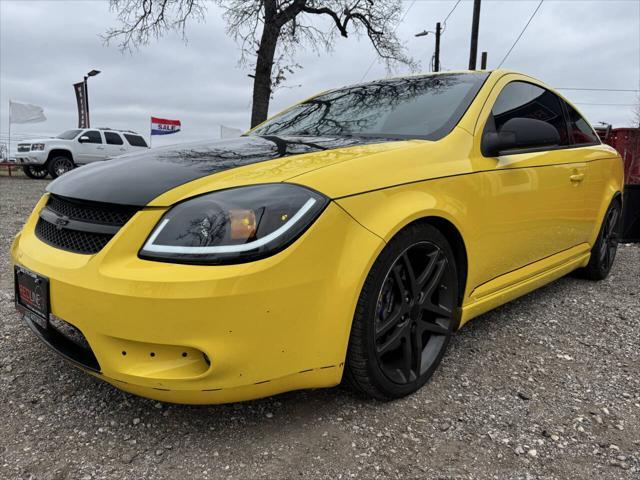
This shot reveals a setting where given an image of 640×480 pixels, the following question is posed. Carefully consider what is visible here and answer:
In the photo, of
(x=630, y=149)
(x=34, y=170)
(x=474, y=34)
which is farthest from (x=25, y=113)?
(x=630, y=149)

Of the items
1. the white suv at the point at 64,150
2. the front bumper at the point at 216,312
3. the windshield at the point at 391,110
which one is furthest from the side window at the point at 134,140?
the front bumper at the point at 216,312

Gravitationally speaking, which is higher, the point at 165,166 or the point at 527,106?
the point at 527,106

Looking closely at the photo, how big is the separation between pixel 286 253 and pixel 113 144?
682 inches

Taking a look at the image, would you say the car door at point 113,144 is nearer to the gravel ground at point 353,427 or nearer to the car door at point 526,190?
the gravel ground at point 353,427

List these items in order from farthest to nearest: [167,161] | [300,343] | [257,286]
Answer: [167,161] < [300,343] < [257,286]

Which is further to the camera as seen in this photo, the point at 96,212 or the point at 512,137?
the point at 512,137

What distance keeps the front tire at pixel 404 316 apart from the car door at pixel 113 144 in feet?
54.3

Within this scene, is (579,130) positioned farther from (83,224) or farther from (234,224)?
(83,224)

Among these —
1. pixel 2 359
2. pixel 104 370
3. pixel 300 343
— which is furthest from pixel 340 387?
pixel 2 359

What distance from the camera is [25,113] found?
739 inches

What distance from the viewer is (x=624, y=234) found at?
612cm

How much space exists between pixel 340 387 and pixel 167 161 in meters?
1.20

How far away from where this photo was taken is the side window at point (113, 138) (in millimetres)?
17000

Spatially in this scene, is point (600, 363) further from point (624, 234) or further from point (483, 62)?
point (483, 62)
